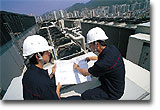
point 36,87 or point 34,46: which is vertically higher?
point 34,46

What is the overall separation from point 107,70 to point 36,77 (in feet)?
3.22

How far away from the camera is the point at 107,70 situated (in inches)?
48.0

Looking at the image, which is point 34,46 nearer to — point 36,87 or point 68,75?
point 36,87

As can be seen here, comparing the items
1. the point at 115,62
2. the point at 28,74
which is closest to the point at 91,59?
the point at 115,62

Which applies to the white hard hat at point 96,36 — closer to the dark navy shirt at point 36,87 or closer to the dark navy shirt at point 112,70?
the dark navy shirt at point 112,70

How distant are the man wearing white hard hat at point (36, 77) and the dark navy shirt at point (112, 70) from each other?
68cm

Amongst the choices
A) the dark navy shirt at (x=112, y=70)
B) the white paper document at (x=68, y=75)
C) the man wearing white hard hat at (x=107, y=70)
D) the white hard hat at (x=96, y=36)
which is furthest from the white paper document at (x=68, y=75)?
the white hard hat at (x=96, y=36)

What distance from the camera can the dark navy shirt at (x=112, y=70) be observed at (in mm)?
1200

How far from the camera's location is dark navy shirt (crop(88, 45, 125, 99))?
1.20m

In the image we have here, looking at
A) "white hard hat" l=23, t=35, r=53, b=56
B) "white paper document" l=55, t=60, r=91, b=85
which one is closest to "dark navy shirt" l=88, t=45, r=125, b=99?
"white paper document" l=55, t=60, r=91, b=85

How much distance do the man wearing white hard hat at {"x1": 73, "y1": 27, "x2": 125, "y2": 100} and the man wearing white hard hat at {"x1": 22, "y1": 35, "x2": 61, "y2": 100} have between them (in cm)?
63

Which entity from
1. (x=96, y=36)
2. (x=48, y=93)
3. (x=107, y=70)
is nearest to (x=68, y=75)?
(x=48, y=93)

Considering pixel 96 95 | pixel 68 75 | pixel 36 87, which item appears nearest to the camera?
pixel 36 87

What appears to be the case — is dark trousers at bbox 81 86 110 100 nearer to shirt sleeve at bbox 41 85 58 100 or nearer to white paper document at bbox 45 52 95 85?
white paper document at bbox 45 52 95 85
